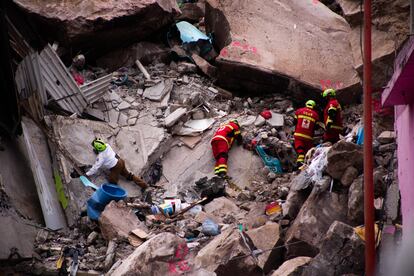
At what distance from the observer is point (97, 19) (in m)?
11.4

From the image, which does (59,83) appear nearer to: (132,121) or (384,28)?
(132,121)

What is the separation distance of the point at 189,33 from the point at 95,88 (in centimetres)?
251

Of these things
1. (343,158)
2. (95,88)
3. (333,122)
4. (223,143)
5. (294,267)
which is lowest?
(294,267)

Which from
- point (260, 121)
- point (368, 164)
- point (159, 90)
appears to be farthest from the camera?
point (159, 90)

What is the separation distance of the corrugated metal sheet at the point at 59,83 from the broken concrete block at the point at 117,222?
2.66 meters

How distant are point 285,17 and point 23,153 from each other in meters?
5.59

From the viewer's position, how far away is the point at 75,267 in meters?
7.75

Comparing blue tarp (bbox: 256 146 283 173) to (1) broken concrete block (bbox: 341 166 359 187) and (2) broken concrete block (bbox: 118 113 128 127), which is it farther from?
(1) broken concrete block (bbox: 341 166 359 187)

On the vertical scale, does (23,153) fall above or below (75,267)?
above

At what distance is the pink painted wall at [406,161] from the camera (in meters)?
5.46

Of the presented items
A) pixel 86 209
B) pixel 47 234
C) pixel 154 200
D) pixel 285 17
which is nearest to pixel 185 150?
pixel 154 200

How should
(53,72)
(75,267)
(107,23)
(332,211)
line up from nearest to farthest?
(332,211) < (75,267) < (53,72) < (107,23)

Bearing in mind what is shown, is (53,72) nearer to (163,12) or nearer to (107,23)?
(107,23)

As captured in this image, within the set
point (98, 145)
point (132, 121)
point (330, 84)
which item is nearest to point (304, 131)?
point (330, 84)
